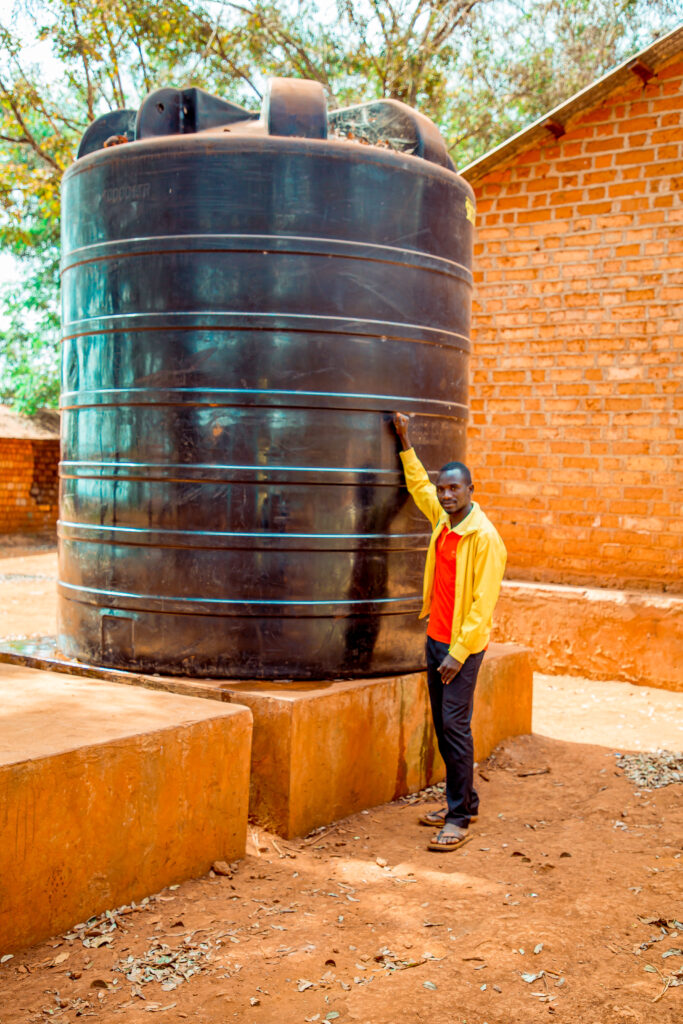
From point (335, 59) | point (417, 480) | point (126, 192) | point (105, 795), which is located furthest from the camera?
point (335, 59)

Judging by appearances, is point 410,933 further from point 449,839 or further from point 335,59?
point 335,59

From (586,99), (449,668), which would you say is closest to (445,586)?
(449,668)

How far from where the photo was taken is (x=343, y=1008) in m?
2.86

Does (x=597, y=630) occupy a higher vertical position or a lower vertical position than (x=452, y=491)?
lower

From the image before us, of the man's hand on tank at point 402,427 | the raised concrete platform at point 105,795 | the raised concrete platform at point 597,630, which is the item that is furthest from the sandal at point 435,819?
the raised concrete platform at point 597,630

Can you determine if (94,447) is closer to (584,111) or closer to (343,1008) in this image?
(343,1008)

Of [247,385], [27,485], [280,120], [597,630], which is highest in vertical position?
[280,120]

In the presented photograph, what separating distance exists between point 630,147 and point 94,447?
5.28 m

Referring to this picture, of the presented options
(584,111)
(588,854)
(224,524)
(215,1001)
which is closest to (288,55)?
(584,111)

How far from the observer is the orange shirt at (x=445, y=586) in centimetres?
446

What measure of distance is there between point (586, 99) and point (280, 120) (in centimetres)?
416

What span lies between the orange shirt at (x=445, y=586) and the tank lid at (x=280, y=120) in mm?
1975

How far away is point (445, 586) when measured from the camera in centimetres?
448

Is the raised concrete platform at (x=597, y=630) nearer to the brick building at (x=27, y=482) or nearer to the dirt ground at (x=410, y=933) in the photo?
the dirt ground at (x=410, y=933)
